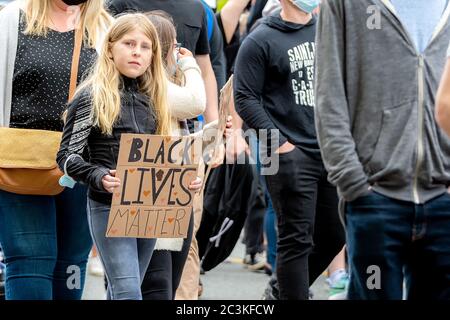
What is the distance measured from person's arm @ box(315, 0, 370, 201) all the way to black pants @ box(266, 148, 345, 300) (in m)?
2.36

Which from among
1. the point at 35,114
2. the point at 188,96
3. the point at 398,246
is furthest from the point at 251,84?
the point at 398,246

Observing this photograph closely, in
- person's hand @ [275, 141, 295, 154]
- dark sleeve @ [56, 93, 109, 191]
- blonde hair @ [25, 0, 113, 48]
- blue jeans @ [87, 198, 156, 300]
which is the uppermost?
blonde hair @ [25, 0, 113, 48]

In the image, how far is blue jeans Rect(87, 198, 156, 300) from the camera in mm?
5199

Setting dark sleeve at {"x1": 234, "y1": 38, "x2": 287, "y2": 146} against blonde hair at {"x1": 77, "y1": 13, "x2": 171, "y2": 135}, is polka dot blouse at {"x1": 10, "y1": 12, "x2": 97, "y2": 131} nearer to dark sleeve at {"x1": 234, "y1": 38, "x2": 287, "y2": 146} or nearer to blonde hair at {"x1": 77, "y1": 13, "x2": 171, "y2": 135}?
blonde hair at {"x1": 77, "y1": 13, "x2": 171, "y2": 135}

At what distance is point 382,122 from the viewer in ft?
13.3

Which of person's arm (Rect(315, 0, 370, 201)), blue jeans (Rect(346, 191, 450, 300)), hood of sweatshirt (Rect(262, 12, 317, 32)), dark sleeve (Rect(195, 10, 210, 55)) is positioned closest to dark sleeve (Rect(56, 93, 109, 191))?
person's arm (Rect(315, 0, 370, 201))

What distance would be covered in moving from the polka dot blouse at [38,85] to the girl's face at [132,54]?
34cm

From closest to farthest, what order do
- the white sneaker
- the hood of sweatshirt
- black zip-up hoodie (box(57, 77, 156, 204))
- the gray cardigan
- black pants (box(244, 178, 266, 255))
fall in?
black zip-up hoodie (box(57, 77, 156, 204)), the gray cardigan, the hood of sweatshirt, the white sneaker, black pants (box(244, 178, 266, 255))

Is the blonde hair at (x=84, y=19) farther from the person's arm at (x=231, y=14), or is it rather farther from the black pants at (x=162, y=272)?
the person's arm at (x=231, y=14)

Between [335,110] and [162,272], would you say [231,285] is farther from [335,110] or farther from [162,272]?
[335,110]

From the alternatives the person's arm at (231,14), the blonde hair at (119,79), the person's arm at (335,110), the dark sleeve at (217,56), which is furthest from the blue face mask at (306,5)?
the person's arm at (335,110)

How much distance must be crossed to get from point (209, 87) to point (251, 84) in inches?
11.9

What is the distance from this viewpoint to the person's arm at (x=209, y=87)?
678cm
